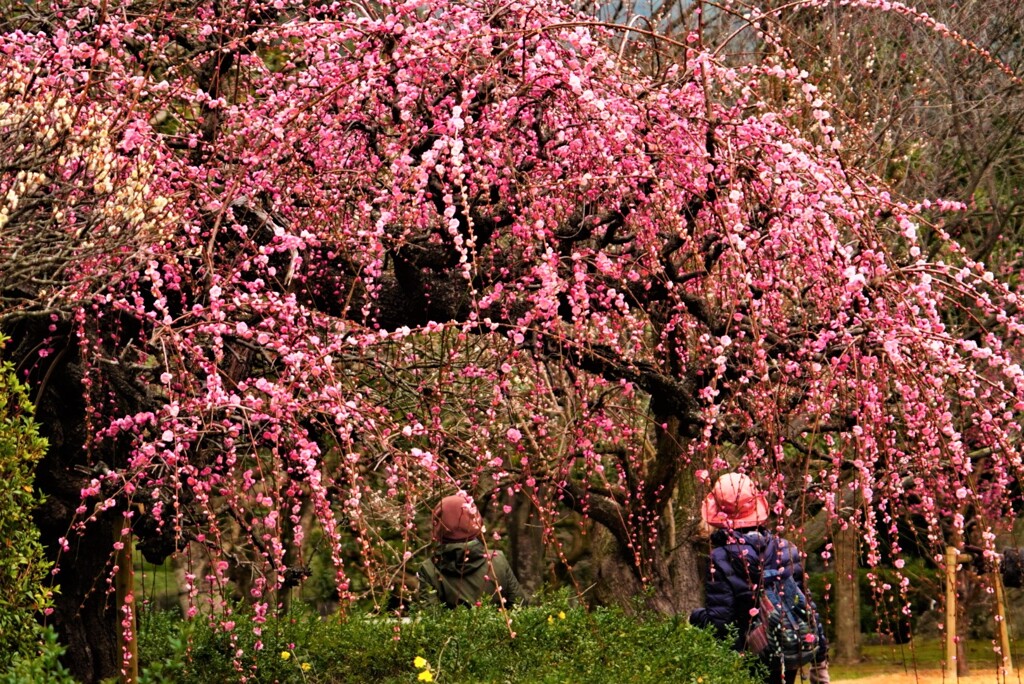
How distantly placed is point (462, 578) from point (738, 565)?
60.5 inches

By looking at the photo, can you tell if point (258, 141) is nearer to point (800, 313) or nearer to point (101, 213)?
point (101, 213)

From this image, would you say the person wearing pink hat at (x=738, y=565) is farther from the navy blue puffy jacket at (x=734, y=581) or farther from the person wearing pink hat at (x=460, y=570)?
the person wearing pink hat at (x=460, y=570)

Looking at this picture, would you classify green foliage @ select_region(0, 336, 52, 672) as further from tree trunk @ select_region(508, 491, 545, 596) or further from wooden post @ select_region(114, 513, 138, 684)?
tree trunk @ select_region(508, 491, 545, 596)

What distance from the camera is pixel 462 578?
6457mm

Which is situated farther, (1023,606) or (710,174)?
(1023,606)

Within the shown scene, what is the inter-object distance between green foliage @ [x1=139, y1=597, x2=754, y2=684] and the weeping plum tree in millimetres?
315

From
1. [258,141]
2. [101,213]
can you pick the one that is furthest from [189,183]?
[101,213]

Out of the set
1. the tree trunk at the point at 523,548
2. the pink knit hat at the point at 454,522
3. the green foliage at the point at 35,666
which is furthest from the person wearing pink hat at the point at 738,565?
the tree trunk at the point at 523,548

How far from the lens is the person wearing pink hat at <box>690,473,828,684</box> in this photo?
224 inches

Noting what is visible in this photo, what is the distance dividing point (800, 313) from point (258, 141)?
2.65m

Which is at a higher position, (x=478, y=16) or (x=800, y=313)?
(x=478, y=16)

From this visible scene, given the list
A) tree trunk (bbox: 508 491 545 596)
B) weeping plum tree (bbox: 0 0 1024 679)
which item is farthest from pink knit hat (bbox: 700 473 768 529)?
tree trunk (bbox: 508 491 545 596)

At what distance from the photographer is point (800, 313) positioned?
5.67m

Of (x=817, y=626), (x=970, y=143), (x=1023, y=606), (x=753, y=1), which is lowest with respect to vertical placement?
(x=1023, y=606)
